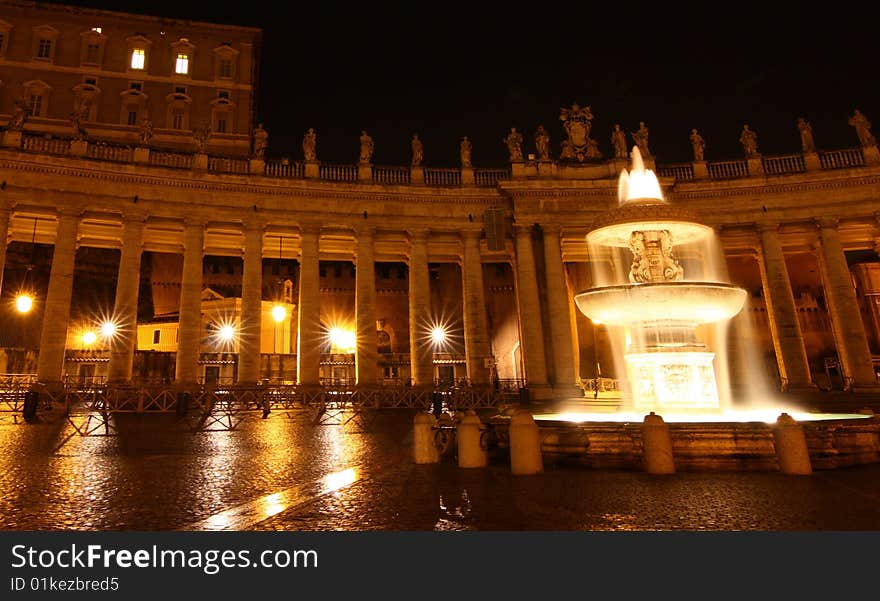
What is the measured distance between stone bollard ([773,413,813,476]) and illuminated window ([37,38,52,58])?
1938 inches

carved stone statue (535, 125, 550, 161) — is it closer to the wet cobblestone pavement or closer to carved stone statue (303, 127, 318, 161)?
carved stone statue (303, 127, 318, 161)

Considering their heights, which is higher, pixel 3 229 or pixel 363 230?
pixel 363 230

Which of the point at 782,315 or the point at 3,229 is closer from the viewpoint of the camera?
the point at 3,229

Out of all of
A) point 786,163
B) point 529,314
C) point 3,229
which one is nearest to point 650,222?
point 529,314

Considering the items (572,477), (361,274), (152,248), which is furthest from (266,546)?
(152,248)

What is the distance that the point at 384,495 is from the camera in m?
6.66

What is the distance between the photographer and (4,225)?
79.8ft

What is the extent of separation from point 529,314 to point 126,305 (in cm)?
2025

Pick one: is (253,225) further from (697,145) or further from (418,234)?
(697,145)

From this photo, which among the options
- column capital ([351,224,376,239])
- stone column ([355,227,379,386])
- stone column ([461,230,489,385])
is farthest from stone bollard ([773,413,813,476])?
column capital ([351,224,376,239])

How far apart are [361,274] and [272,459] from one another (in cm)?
1916

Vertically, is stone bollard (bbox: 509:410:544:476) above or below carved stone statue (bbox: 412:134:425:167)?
below

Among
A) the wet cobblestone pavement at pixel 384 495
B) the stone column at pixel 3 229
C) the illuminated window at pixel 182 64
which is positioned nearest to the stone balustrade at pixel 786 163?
the wet cobblestone pavement at pixel 384 495

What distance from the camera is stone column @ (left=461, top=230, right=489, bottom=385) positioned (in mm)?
27625
